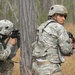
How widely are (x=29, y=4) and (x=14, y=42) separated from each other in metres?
0.70

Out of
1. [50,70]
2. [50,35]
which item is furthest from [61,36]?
[50,70]

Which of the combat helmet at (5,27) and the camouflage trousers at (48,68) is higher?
the combat helmet at (5,27)

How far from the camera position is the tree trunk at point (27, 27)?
4.93m

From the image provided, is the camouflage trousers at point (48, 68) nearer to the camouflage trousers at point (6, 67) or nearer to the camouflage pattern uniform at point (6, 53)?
the camouflage pattern uniform at point (6, 53)

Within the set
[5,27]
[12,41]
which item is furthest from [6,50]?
[5,27]

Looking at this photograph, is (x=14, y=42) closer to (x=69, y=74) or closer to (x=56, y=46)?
(x=56, y=46)

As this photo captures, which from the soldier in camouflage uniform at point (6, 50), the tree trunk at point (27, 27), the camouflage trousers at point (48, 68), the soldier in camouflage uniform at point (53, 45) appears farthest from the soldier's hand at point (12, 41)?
the camouflage trousers at point (48, 68)

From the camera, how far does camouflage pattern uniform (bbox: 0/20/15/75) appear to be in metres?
4.78

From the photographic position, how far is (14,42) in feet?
16.2

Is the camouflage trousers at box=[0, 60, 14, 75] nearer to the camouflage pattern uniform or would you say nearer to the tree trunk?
the camouflage pattern uniform

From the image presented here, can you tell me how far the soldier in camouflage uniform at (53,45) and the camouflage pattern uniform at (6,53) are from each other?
0.58 meters

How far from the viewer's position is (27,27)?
4938 millimetres

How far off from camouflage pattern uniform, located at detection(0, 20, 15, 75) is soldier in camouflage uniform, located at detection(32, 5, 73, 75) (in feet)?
1.90

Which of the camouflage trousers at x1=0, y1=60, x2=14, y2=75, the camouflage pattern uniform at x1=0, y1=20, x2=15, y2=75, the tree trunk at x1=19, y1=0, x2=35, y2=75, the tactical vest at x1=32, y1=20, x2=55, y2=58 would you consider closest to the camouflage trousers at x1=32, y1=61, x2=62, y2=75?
the tactical vest at x1=32, y1=20, x2=55, y2=58
